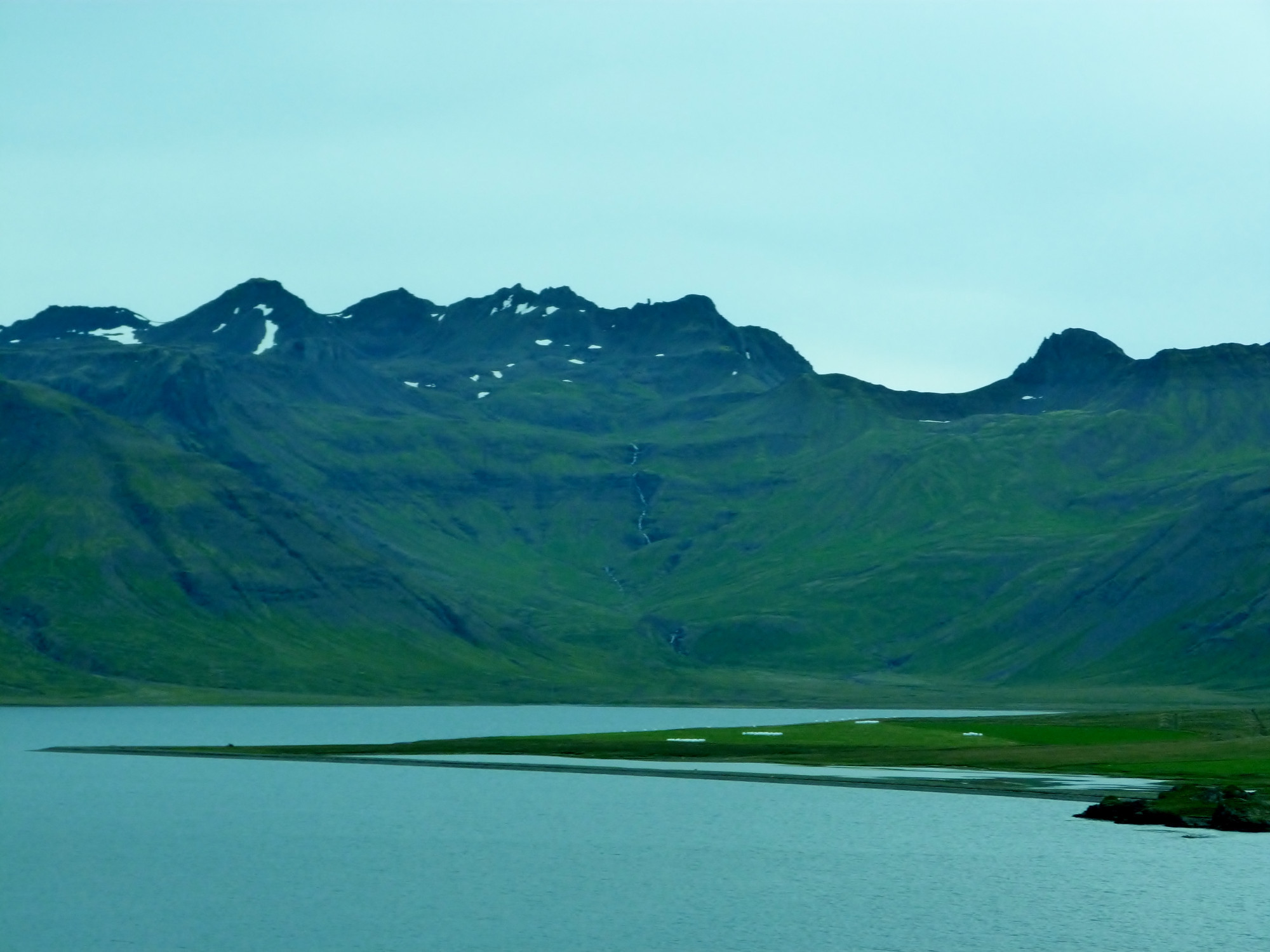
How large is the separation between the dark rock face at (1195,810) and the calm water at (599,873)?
1.71 m

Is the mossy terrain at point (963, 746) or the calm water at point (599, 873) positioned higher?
the mossy terrain at point (963, 746)

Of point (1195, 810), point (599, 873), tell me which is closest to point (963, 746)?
point (1195, 810)

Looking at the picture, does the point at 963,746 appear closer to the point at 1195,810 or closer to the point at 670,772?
the point at 670,772

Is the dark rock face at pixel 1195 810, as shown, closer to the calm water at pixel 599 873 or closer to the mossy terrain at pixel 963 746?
the calm water at pixel 599 873

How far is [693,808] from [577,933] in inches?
1859

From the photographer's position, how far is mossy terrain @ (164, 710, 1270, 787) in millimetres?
140125

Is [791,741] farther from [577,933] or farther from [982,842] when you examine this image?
[577,933]

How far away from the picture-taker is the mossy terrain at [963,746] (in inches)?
5517

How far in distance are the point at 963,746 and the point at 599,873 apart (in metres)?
75.8

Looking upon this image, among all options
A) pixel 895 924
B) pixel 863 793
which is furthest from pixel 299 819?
pixel 895 924

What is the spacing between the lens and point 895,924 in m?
75.4

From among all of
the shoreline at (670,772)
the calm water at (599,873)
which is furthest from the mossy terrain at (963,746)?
the calm water at (599,873)

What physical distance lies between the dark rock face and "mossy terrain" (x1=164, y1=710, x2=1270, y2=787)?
16934mm

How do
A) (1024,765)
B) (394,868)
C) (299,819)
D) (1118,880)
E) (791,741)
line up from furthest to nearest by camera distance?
(791,741)
(1024,765)
(299,819)
(394,868)
(1118,880)
